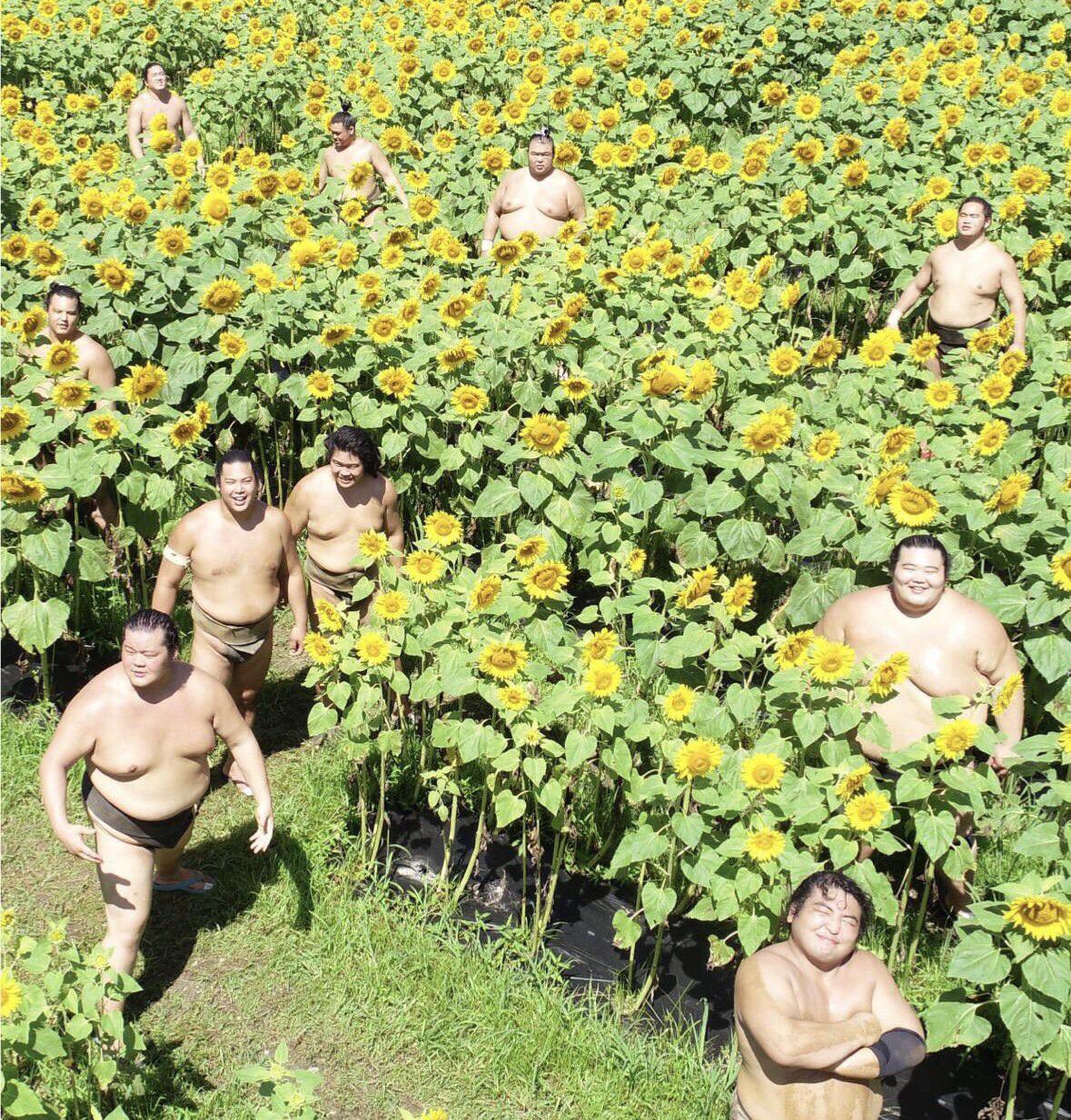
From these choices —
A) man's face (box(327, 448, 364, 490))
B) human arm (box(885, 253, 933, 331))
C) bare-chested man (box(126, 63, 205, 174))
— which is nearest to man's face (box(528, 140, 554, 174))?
human arm (box(885, 253, 933, 331))

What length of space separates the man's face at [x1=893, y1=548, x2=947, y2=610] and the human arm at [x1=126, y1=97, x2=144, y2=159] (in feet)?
25.6

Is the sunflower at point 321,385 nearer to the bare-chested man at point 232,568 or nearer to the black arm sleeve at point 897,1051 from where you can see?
the bare-chested man at point 232,568

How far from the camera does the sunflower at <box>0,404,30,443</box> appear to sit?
17.5 feet

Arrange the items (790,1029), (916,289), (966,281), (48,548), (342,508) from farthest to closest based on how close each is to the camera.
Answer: (916,289)
(966,281)
(342,508)
(48,548)
(790,1029)

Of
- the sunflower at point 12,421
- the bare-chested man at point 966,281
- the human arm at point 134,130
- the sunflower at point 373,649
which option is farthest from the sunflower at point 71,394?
the human arm at point 134,130

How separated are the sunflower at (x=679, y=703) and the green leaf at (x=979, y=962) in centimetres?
111

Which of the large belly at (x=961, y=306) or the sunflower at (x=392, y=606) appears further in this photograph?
the large belly at (x=961, y=306)

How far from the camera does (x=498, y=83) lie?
475 inches

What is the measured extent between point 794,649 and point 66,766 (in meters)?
2.41

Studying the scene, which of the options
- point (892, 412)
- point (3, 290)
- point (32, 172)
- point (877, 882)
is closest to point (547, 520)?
point (892, 412)

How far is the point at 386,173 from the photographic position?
917cm

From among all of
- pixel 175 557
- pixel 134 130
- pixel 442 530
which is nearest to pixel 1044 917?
pixel 442 530

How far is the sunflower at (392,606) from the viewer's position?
481 cm

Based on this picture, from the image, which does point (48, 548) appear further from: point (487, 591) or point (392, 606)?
→ point (487, 591)
